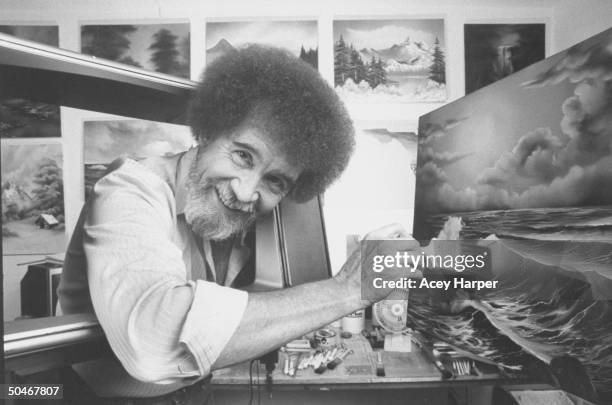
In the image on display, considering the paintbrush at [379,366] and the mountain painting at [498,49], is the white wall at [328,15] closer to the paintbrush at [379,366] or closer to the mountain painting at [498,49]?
the mountain painting at [498,49]

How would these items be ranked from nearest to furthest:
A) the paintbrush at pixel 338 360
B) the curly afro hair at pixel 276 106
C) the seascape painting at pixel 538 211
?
the seascape painting at pixel 538 211 → the curly afro hair at pixel 276 106 → the paintbrush at pixel 338 360

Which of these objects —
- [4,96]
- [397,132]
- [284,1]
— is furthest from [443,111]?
[4,96]

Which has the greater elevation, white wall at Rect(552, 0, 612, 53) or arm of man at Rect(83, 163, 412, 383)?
white wall at Rect(552, 0, 612, 53)

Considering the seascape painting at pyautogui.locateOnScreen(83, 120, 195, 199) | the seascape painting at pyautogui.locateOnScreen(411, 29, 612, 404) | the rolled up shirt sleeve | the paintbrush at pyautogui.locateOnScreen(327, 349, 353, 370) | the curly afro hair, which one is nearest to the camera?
the rolled up shirt sleeve

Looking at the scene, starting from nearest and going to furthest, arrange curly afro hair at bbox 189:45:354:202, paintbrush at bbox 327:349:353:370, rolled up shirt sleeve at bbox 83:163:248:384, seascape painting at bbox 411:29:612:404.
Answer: rolled up shirt sleeve at bbox 83:163:248:384
seascape painting at bbox 411:29:612:404
curly afro hair at bbox 189:45:354:202
paintbrush at bbox 327:349:353:370

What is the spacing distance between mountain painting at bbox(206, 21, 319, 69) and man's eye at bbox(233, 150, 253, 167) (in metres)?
0.31

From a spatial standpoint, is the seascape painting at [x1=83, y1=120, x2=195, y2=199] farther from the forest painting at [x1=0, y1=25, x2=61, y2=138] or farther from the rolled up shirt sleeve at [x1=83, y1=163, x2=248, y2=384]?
the rolled up shirt sleeve at [x1=83, y1=163, x2=248, y2=384]

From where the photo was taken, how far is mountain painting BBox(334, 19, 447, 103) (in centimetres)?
72

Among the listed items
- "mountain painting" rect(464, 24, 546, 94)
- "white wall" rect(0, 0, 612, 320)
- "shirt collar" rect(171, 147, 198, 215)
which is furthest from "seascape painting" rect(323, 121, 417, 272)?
"shirt collar" rect(171, 147, 198, 215)

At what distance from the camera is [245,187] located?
55 cm

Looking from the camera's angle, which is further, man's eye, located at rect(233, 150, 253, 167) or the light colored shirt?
man's eye, located at rect(233, 150, 253, 167)

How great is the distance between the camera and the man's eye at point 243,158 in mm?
548

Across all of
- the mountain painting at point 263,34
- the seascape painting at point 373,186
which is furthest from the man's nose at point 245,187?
the mountain painting at point 263,34

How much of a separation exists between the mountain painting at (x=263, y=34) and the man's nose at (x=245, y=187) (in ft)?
1.14
